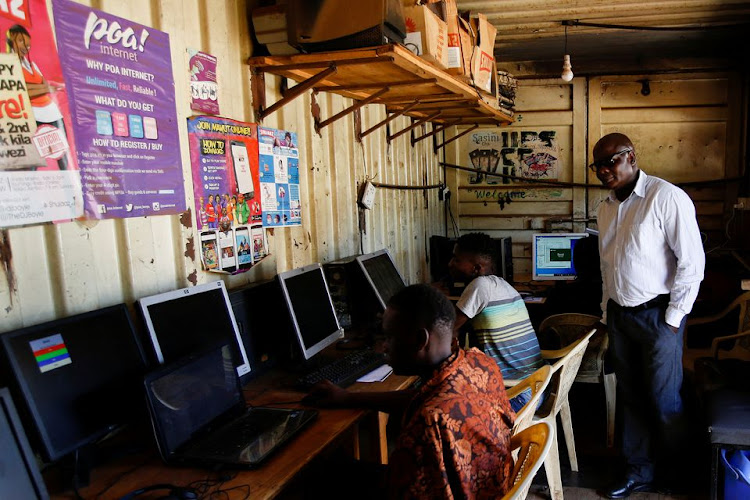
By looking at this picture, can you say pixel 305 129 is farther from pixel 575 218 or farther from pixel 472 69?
pixel 575 218

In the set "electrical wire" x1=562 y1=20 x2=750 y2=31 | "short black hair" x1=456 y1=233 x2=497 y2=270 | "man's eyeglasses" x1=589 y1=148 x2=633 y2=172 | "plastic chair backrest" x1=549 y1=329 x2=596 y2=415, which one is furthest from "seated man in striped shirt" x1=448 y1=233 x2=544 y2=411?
"electrical wire" x1=562 y1=20 x2=750 y2=31

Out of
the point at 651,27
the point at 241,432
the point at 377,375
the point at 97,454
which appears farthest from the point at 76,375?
the point at 651,27

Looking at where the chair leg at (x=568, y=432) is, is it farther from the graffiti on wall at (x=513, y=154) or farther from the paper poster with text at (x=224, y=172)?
the graffiti on wall at (x=513, y=154)

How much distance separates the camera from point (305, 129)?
297cm

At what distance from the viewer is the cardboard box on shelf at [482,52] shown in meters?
3.52

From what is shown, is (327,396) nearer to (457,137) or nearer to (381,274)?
(381,274)

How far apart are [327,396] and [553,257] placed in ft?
10.4

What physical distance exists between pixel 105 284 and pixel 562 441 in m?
2.75

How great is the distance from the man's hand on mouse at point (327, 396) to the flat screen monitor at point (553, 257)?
3036 mm

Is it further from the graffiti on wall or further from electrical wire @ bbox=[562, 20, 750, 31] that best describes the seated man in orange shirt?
the graffiti on wall

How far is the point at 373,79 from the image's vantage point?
9.30 feet

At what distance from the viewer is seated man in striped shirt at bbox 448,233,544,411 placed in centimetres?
268

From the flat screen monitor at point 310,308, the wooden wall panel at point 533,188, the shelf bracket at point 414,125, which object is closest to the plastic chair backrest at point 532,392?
the flat screen monitor at point 310,308

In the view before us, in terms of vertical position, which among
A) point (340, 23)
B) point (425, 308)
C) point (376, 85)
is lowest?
point (425, 308)
